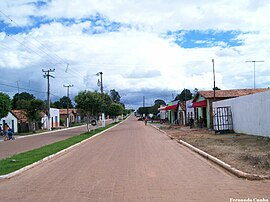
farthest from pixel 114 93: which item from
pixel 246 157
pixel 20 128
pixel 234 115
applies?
pixel 246 157

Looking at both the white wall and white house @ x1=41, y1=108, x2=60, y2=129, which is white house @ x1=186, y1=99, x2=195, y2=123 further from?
white house @ x1=41, y1=108, x2=60, y2=129

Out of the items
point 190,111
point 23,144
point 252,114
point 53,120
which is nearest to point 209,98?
point 190,111

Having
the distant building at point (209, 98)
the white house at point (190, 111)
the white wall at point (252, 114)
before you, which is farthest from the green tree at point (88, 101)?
the white wall at point (252, 114)

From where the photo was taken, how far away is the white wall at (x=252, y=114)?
19984 millimetres

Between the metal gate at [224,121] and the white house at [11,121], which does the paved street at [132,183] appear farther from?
the white house at [11,121]

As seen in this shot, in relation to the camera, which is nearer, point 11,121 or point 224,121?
point 224,121

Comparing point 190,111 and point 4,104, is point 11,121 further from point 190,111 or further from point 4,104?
point 190,111

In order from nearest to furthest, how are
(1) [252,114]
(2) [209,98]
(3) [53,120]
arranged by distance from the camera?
(1) [252,114], (2) [209,98], (3) [53,120]

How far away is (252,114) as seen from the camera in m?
22.7

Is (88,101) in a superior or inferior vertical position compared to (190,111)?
superior

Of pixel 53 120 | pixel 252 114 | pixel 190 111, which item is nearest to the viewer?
pixel 252 114

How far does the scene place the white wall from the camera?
20.0m

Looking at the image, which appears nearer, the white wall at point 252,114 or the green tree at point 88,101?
the white wall at point 252,114

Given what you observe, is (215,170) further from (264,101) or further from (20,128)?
(20,128)
